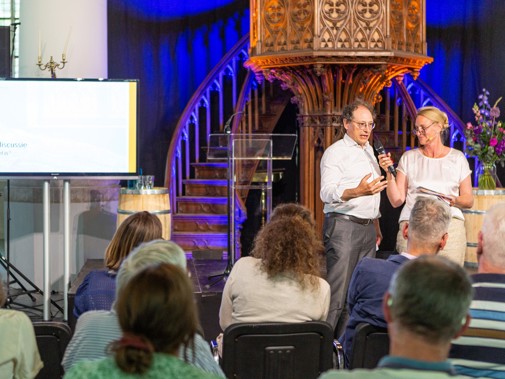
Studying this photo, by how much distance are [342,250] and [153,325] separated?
10.6 feet

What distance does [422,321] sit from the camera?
1905 mm

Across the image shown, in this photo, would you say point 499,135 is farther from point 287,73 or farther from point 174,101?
point 174,101

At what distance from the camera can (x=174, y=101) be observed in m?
9.53

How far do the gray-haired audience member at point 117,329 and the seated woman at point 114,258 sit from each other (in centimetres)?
90

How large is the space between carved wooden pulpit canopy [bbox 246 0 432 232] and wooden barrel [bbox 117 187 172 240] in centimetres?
127

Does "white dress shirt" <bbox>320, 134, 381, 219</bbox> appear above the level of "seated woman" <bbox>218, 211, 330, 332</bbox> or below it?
above

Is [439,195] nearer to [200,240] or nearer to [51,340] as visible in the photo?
[51,340]

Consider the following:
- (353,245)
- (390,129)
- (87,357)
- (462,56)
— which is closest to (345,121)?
(353,245)

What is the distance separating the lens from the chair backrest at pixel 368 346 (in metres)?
3.32

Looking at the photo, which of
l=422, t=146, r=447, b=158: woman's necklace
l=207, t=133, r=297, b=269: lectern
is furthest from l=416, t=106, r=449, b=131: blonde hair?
l=207, t=133, r=297, b=269: lectern

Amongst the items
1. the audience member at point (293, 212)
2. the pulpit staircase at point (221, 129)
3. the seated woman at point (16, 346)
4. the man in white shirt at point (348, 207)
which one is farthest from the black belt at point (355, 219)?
the pulpit staircase at point (221, 129)

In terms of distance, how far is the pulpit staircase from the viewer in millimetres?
8336

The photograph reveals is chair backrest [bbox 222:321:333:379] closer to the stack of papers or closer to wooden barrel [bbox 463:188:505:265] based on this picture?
the stack of papers

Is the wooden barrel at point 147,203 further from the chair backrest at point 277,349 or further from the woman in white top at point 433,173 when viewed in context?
the chair backrest at point 277,349
